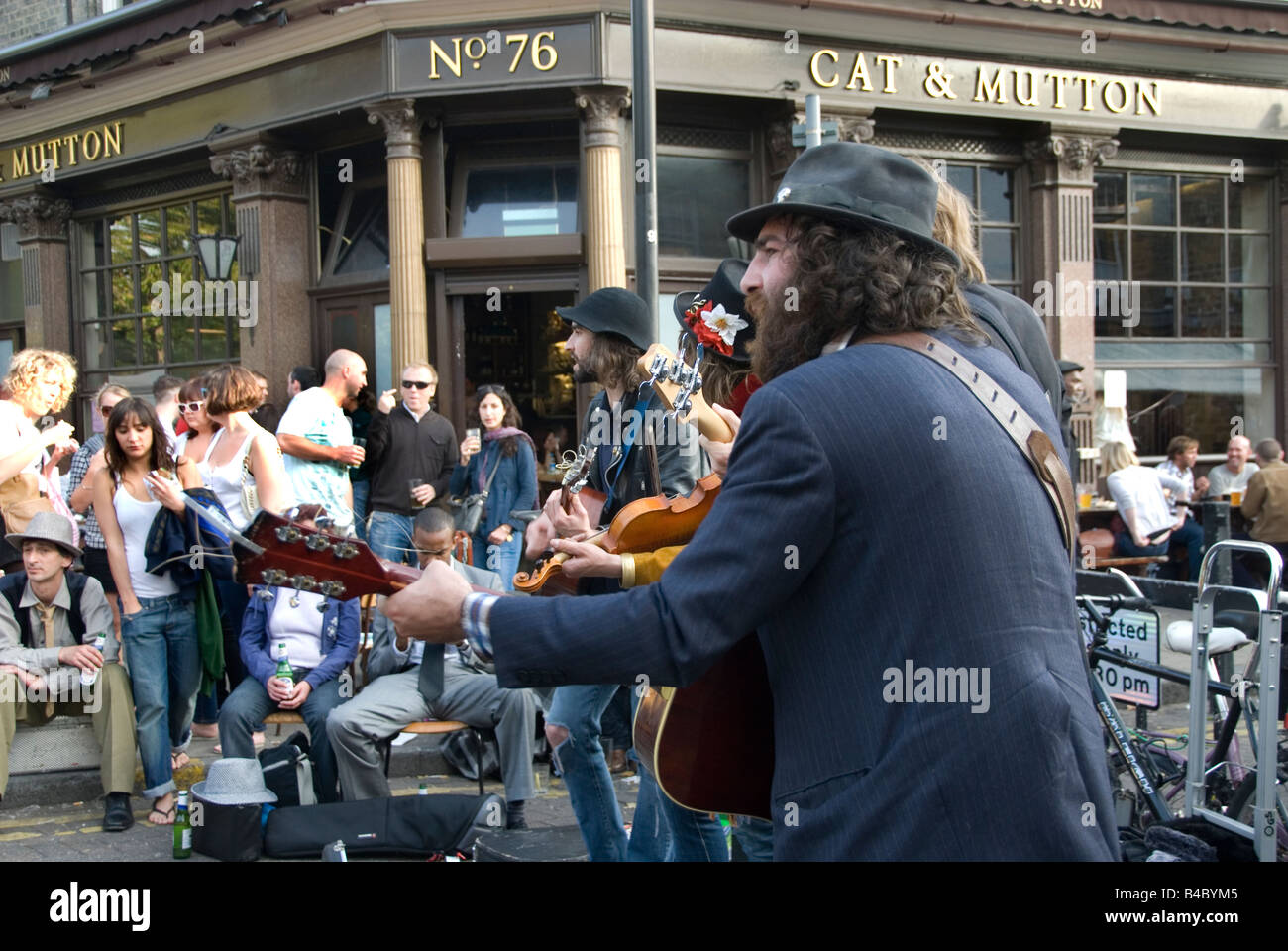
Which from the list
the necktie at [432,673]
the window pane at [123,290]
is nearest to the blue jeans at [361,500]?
the necktie at [432,673]

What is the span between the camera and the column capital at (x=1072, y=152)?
1312cm

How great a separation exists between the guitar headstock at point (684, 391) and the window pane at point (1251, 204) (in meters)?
13.5

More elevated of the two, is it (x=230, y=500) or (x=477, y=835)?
(x=230, y=500)

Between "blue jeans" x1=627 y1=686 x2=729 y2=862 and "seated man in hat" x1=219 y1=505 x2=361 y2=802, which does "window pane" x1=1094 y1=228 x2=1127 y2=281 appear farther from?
"blue jeans" x1=627 y1=686 x2=729 y2=862

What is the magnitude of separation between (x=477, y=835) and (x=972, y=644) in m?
3.76

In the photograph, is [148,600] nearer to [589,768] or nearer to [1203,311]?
[589,768]

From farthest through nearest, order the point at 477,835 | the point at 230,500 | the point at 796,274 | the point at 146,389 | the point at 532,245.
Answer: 1. the point at 146,389
2. the point at 532,245
3. the point at 230,500
4. the point at 477,835
5. the point at 796,274

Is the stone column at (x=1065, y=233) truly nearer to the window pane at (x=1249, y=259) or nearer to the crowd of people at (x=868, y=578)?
the window pane at (x=1249, y=259)

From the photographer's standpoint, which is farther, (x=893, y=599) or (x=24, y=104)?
(x=24, y=104)

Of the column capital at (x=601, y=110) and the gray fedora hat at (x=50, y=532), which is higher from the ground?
the column capital at (x=601, y=110)

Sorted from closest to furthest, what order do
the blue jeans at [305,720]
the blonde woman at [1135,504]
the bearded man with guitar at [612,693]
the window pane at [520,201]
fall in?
1. the bearded man with guitar at [612,693]
2. the blue jeans at [305,720]
3. the blonde woman at [1135,504]
4. the window pane at [520,201]

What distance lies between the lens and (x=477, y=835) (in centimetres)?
518
